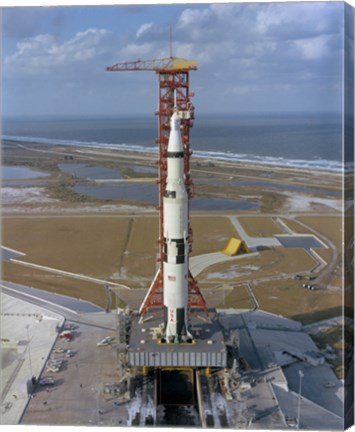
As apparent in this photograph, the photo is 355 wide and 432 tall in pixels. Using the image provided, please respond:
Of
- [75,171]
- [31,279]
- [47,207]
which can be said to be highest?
[75,171]

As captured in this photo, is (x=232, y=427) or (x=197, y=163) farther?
(x=197, y=163)

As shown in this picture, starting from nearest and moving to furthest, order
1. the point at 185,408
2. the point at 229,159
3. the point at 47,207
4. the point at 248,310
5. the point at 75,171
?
1. the point at 185,408
2. the point at 248,310
3. the point at 47,207
4. the point at 75,171
5. the point at 229,159

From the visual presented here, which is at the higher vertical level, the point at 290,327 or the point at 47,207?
the point at 47,207

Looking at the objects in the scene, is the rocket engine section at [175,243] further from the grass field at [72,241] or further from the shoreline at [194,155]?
the shoreline at [194,155]

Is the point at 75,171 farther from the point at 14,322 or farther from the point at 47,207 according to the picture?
the point at 14,322

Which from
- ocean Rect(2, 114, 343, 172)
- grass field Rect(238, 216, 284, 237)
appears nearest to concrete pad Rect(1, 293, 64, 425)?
grass field Rect(238, 216, 284, 237)

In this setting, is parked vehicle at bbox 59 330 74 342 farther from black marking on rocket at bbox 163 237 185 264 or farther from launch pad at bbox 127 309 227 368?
black marking on rocket at bbox 163 237 185 264

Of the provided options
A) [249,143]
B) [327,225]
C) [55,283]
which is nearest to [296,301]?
[55,283]

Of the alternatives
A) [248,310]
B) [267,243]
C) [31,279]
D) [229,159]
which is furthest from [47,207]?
[229,159]
